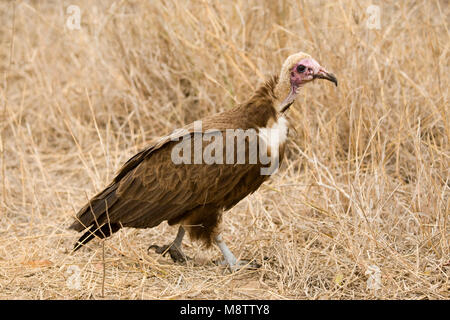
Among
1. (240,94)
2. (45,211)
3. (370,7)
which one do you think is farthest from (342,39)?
(45,211)

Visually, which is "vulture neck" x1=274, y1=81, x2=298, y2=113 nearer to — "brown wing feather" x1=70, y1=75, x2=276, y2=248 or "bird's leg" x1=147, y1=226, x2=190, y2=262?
"brown wing feather" x1=70, y1=75, x2=276, y2=248

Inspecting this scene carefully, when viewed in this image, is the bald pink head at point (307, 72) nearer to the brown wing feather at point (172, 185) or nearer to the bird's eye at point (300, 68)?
the bird's eye at point (300, 68)

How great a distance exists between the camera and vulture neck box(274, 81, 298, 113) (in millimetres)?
3471

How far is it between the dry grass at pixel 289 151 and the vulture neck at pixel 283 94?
52 centimetres

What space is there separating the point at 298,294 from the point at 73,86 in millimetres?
3520

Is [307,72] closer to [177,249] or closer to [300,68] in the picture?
[300,68]

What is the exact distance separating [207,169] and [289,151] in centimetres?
159

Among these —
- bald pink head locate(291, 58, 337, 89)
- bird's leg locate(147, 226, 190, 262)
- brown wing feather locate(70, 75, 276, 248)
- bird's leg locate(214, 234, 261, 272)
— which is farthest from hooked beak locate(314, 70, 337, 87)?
bird's leg locate(147, 226, 190, 262)

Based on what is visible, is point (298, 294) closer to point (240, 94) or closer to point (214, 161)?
point (214, 161)

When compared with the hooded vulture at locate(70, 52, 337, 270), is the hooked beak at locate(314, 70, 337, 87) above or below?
above

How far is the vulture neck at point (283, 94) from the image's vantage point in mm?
3471

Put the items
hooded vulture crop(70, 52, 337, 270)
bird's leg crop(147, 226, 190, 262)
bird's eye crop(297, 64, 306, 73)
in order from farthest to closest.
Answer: bird's leg crop(147, 226, 190, 262) → bird's eye crop(297, 64, 306, 73) → hooded vulture crop(70, 52, 337, 270)
